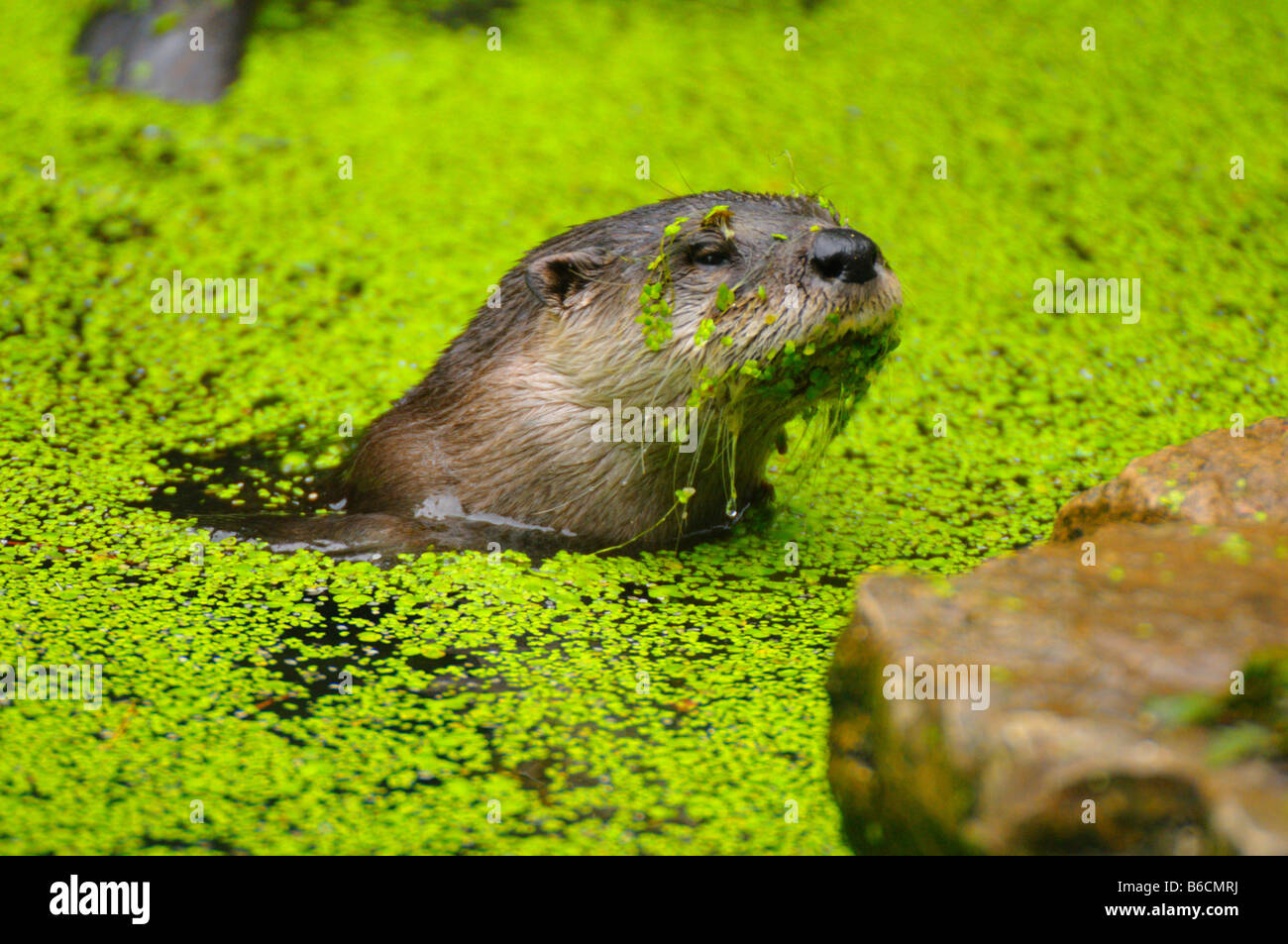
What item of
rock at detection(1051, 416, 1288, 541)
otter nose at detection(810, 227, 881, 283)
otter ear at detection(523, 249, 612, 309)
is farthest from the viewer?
otter ear at detection(523, 249, 612, 309)

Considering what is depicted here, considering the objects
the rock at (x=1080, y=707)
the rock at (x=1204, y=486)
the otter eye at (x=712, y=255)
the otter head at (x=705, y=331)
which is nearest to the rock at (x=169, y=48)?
the otter head at (x=705, y=331)

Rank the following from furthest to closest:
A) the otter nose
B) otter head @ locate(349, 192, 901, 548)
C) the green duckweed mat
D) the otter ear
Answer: the otter ear → otter head @ locate(349, 192, 901, 548) → the otter nose → the green duckweed mat

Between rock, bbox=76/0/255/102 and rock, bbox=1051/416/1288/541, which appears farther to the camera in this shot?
rock, bbox=76/0/255/102

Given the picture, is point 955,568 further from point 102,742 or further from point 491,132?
point 491,132

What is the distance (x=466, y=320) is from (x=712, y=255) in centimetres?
233

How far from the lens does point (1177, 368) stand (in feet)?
20.8

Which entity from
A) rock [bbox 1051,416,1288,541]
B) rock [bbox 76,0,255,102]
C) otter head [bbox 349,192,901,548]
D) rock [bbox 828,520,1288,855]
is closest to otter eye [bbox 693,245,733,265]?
otter head [bbox 349,192,901,548]

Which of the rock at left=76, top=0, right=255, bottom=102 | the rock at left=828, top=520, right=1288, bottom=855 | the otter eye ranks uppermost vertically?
the rock at left=76, top=0, right=255, bottom=102

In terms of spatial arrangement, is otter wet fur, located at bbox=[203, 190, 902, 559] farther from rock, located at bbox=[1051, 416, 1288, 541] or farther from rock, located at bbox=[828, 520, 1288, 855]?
rock, located at bbox=[828, 520, 1288, 855]

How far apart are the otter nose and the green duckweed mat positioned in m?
1.08

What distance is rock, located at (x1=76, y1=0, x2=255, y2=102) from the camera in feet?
27.2

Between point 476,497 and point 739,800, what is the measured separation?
1.78 metres

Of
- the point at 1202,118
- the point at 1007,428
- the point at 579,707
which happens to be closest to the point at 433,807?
the point at 579,707

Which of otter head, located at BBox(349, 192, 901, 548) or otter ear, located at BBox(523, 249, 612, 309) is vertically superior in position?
otter ear, located at BBox(523, 249, 612, 309)
